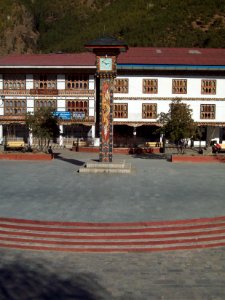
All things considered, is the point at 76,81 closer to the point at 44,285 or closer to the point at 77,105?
the point at 77,105

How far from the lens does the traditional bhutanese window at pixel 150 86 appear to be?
1578 inches

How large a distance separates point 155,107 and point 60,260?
1208 inches

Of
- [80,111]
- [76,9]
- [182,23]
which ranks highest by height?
[76,9]

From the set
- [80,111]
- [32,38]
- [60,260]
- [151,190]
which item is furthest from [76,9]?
[60,260]

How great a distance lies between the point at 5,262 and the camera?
10547 mm

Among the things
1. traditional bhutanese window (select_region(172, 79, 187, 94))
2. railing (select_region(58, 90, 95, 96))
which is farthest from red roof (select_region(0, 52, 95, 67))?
traditional bhutanese window (select_region(172, 79, 187, 94))

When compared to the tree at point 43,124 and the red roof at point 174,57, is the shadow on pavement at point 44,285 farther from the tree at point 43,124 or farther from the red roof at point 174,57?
the red roof at point 174,57

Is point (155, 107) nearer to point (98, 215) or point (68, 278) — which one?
point (98, 215)

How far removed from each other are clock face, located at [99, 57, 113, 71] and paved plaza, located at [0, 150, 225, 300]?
563cm

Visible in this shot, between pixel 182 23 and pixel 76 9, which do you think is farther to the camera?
pixel 76 9

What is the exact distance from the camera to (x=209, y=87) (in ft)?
132

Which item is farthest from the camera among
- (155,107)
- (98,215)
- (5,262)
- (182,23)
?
(182,23)

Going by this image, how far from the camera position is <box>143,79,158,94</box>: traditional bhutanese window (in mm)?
40094

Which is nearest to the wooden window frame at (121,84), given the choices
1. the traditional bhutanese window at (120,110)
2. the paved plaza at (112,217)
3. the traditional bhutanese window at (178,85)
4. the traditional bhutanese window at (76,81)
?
the traditional bhutanese window at (120,110)
